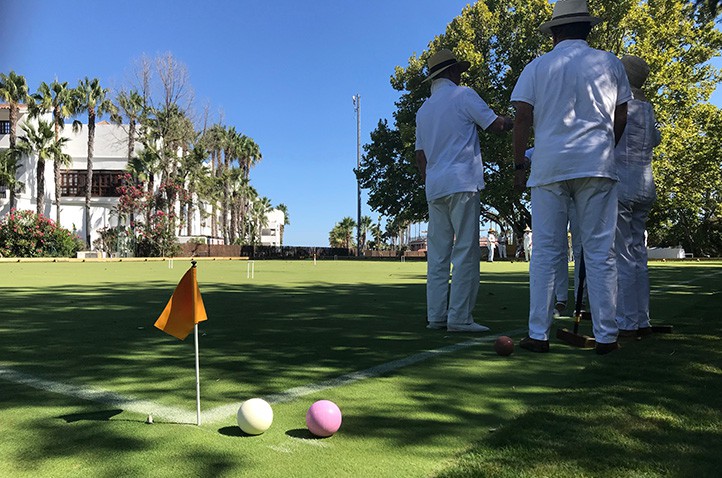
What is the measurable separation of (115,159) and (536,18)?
41.0m

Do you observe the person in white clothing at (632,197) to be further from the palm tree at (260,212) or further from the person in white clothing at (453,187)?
the palm tree at (260,212)

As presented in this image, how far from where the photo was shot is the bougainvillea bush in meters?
33.0

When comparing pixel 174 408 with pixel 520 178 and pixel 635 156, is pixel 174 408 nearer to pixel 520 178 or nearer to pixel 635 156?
pixel 520 178

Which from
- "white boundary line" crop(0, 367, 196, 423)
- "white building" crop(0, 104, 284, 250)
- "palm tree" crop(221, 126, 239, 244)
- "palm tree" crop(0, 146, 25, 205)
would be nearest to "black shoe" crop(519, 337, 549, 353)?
"white boundary line" crop(0, 367, 196, 423)

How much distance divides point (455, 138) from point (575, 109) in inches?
50.3

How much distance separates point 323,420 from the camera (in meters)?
2.20

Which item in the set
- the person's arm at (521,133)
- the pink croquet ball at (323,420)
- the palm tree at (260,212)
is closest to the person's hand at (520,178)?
the person's arm at (521,133)

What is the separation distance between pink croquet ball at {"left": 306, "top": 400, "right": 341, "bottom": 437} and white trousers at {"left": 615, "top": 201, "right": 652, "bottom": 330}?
3382 mm

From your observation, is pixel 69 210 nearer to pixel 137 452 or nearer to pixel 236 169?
pixel 236 169

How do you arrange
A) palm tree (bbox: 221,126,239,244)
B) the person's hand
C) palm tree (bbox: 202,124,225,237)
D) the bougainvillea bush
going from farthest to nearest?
1. palm tree (bbox: 221,126,239,244)
2. palm tree (bbox: 202,124,225,237)
3. the bougainvillea bush
4. the person's hand

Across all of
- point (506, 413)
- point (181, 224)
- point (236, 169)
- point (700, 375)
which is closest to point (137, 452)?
point (506, 413)

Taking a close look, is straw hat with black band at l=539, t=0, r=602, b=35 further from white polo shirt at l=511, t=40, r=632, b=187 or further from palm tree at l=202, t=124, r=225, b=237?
palm tree at l=202, t=124, r=225, b=237

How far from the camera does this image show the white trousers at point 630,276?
4.66 meters

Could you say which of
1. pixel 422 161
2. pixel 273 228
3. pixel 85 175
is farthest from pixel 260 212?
pixel 422 161
